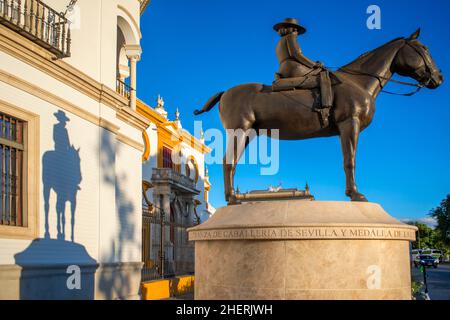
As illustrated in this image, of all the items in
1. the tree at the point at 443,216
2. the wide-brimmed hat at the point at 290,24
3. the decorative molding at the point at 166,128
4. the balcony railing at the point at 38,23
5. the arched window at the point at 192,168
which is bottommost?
the tree at the point at 443,216

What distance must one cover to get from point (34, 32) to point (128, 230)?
8169 mm

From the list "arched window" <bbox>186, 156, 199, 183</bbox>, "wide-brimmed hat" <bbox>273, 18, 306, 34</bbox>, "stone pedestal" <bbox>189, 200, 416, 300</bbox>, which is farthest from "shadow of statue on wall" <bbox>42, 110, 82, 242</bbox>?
"arched window" <bbox>186, 156, 199, 183</bbox>

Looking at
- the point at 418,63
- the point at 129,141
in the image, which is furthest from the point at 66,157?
the point at 418,63

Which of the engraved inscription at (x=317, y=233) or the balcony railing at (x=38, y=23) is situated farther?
the balcony railing at (x=38, y=23)

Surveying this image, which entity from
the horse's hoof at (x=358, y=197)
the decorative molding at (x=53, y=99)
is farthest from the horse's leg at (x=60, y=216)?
the horse's hoof at (x=358, y=197)

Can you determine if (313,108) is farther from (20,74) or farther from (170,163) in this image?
(170,163)

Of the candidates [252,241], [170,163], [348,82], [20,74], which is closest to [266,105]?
[348,82]

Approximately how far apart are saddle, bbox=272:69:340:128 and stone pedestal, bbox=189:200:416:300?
1.47 meters

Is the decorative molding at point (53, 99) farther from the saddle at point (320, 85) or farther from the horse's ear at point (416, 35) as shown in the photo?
the horse's ear at point (416, 35)

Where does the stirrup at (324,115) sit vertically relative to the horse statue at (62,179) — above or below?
above

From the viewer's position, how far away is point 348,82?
328 inches

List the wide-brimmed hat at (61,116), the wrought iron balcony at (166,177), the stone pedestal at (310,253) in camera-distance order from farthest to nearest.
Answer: the wrought iron balcony at (166,177) → the wide-brimmed hat at (61,116) → the stone pedestal at (310,253)

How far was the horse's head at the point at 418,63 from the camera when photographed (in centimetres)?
836

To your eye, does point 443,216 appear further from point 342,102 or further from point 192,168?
point 342,102
